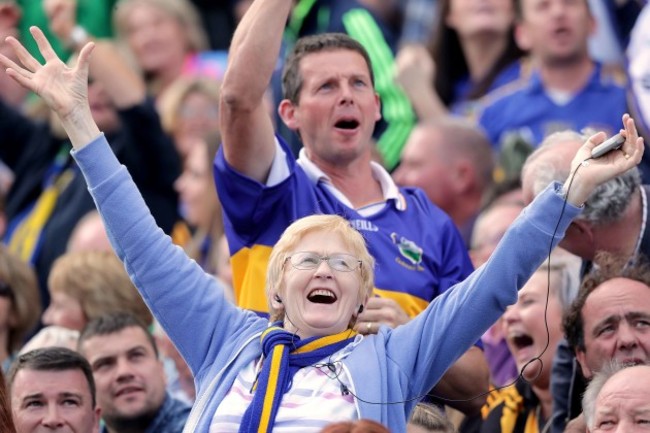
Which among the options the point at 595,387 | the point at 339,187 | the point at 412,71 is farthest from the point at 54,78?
the point at 412,71

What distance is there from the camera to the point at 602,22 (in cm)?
897

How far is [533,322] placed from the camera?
6.65m

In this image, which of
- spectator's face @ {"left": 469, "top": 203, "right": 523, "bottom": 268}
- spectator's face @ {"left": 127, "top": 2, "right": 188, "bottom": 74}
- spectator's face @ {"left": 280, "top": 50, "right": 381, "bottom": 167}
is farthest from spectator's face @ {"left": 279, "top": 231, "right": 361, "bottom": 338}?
spectator's face @ {"left": 127, "top": 2, "right": 188, "bottom": 74}

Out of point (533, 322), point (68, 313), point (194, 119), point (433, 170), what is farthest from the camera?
point (194, 119)

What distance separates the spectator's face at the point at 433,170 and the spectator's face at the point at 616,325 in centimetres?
254

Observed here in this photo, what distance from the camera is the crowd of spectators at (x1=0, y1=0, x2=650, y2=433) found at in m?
5.83

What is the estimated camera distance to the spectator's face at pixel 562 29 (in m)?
8.68

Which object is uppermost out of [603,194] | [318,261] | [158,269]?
[603,194]

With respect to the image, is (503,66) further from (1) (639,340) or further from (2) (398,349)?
(2) (398,349)

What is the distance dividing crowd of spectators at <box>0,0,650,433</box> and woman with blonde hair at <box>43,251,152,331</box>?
0.03 feet

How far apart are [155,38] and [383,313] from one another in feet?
18.0

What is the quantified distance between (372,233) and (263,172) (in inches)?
17.9

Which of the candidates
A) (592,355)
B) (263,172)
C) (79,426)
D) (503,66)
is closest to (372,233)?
(263,172)

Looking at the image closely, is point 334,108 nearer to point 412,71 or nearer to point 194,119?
point 412,71
